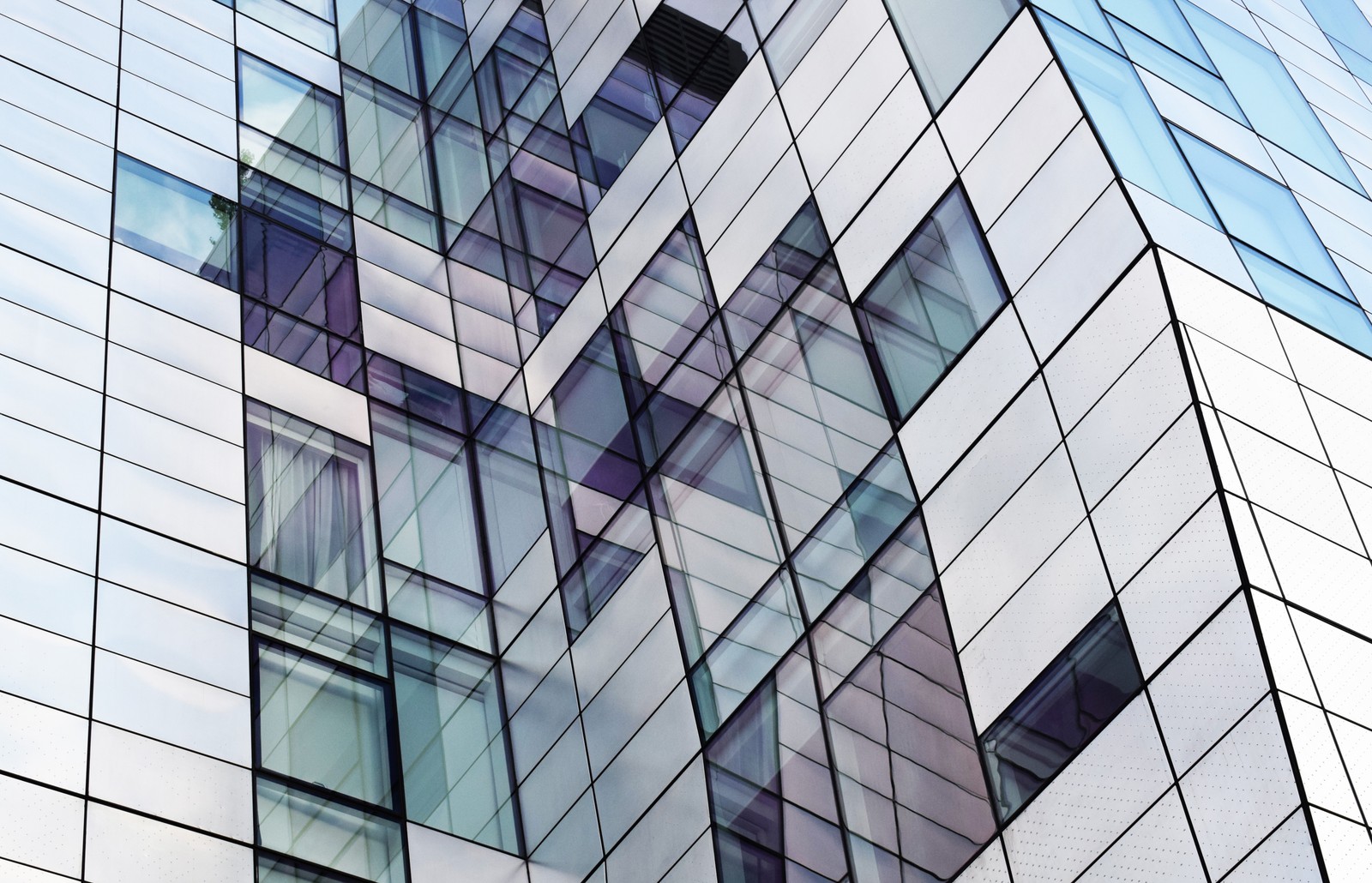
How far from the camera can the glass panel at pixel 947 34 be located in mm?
20250

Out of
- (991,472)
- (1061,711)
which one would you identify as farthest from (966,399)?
(1061,711)

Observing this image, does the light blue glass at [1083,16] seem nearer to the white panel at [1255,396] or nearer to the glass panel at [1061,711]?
the white panel at [1255,396]

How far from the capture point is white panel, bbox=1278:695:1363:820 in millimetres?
13195

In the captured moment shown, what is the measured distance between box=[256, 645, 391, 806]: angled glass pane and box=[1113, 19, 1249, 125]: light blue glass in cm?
1523

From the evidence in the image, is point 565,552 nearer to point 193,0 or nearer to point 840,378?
point 840,378

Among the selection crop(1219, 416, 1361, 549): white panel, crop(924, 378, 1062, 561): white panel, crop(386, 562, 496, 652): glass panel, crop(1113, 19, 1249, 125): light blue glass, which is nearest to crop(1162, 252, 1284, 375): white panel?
crop(1219, 416, 1361, 549): white panel

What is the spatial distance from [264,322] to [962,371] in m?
14.8

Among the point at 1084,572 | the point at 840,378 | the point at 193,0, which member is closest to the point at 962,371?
the point at 840,378

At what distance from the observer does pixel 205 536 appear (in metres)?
23.0

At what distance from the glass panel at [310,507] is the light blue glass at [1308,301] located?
1490cm

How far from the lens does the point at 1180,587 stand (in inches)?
590

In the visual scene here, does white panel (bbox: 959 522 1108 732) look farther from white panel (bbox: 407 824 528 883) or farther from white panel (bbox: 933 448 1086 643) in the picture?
white panel (bbox: 407 824 528 883)

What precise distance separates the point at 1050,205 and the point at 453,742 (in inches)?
501

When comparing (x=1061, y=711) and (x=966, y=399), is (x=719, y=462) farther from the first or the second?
(x=1061, y=711)
